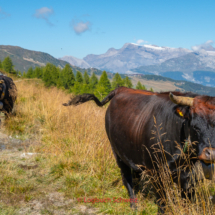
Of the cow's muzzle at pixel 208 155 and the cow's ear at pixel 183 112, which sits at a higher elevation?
the cow's ear at pixel 183 112

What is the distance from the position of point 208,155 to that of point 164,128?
0.64 m

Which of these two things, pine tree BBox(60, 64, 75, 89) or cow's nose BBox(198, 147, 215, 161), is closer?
cow's nose BBox(198, 147, 215, 161)

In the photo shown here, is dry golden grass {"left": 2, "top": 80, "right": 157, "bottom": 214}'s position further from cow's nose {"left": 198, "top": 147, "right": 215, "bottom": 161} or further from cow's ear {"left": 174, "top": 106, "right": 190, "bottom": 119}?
cow's ear {"left": 174, "top": 106, "right": 190, "bottom": 119}

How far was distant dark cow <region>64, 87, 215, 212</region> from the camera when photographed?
7.19 feet

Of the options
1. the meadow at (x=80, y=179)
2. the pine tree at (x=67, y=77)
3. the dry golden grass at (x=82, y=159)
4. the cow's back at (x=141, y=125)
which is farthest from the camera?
the pine tree at (x=67, y=77)

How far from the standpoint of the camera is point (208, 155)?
6.88 feet

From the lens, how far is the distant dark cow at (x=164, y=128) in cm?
219

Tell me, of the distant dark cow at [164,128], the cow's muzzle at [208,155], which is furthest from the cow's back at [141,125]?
the cow's muzzle at [208,155]

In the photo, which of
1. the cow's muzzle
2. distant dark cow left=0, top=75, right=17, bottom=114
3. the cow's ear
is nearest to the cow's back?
the cow's ear

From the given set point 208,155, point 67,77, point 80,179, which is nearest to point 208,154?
point 208,155

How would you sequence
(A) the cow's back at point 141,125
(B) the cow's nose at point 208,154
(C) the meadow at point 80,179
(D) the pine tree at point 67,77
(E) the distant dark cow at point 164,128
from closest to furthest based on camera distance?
1. (B) the cow's nose at point 208,154
2. (E) the distant dark cow at point 164,128
3. (A) the cow's back at point 141,125
4. (C) the meadow at point 80,179
5. (D) the pine tree at point 67,77

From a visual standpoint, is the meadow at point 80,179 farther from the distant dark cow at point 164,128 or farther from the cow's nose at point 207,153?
the cow's nose at point 207,153

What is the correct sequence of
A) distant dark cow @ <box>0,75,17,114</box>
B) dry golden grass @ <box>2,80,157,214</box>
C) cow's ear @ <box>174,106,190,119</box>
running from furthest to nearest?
distant dark cow @ <box>0,75,17,114</box> < dry golden grass @ <box>2,80,157,214</box> < cow's ear @ <box>174,106,190,119</box>

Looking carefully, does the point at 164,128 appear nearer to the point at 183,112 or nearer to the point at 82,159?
the point at 183,112
